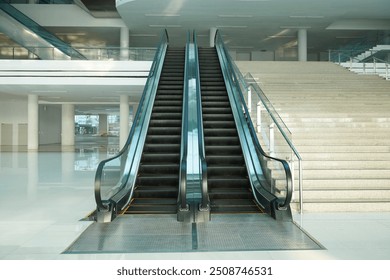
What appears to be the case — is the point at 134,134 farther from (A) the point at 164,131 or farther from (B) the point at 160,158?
(A) the point at 164,131

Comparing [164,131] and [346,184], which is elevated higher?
[164,131]

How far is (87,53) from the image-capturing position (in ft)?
56.6

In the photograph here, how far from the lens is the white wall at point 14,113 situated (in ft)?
90.5

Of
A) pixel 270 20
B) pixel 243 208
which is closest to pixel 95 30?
pixel 270 20

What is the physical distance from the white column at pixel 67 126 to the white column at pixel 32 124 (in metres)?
6.09

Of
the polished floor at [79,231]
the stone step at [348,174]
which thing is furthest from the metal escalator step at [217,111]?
the polished floor at [79,231]

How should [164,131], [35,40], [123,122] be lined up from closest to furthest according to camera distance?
1. [164,131]
2. [35,40]
3. [123,122]

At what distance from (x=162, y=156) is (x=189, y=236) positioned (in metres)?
3.28

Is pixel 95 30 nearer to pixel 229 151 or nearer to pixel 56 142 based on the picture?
pixel 56 142

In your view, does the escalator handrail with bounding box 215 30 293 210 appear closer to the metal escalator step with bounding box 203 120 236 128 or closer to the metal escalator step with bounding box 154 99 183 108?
the metal escalator step with bounding box 203 120 236 128

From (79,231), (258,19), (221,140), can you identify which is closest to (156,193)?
(79,231)

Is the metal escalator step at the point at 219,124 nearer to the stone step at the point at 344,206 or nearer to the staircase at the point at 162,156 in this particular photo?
the staircase at the point at 162,156

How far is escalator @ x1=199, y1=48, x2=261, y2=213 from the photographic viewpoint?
651 cm

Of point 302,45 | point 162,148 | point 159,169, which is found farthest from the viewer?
point 302,45
